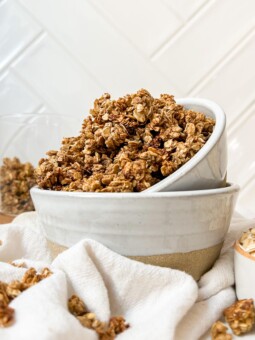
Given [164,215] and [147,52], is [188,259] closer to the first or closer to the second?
[164,215]

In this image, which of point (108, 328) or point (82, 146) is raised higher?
point (82, 146)

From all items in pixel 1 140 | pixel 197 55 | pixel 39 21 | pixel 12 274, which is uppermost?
pixel 39 21

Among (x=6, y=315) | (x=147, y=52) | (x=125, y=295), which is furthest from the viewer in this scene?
(x=147, y=52)

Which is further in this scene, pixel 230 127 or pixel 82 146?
pixel 230 127

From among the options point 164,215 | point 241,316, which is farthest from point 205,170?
point 241,316

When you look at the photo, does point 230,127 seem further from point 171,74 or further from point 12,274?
point 12,274

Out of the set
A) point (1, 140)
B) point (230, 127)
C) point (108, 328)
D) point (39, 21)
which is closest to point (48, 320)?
point (108, 328)

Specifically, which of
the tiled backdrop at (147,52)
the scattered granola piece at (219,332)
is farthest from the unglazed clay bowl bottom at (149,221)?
the tiled backdrop at (147,52)
